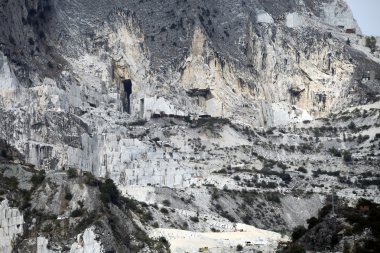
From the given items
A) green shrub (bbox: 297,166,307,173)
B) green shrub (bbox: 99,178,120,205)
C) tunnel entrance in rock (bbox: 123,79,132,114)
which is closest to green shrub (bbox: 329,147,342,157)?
green shrub (bbox: 297,166,307,173)

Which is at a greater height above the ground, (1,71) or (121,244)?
(1,71)

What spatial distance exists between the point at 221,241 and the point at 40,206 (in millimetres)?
17143

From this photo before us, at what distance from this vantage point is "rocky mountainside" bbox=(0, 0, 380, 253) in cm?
13012

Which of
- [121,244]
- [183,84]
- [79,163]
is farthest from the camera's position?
[183,84]

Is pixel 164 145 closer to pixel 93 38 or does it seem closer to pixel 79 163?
pixel 79 163

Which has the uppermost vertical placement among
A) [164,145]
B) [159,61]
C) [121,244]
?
[159,61]

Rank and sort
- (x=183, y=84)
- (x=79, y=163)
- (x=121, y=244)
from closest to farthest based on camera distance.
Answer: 1. (x=121, y=244)
2. (x=79, y=163)
3. (x=183, y=84)

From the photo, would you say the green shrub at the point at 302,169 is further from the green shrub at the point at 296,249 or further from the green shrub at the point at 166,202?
the green shrub at the point at 296,249

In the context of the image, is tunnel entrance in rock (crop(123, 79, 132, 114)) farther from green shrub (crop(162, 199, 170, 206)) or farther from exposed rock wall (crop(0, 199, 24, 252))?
exposed rock wall (crop(0, 199, 24, 252))

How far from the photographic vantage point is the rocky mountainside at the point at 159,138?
130125 mm

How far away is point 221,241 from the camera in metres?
134

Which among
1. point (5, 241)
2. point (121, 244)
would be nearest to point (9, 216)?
point (5, 241)

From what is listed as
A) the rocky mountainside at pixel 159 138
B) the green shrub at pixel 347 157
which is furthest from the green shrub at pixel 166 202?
the green shrub at pixel 347 157

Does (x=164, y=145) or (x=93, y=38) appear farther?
(x=93, y=38)
